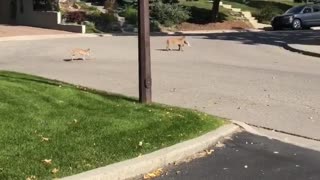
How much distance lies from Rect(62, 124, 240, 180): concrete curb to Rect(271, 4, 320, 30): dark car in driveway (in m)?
30.1

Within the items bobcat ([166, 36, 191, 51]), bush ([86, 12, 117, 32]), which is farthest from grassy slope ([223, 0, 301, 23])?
bobcat ([166, 36, 191, 51])

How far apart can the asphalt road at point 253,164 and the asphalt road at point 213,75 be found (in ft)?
3.28

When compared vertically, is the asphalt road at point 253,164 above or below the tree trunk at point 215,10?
below

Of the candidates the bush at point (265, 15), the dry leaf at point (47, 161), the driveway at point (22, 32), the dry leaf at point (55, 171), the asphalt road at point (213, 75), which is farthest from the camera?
the bush at point (265, 15)

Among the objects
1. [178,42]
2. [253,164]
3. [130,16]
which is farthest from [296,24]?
[253,164]

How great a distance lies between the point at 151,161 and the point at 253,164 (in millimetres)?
1130

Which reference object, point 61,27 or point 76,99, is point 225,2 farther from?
point 76,99

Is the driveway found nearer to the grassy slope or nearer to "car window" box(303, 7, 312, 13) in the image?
"car window" box(303, 7, 312, 13)

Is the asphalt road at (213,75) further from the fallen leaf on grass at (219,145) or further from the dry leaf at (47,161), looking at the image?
the dry leaf at (47,161)

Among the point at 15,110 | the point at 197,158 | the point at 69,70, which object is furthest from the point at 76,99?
the point at 69,70

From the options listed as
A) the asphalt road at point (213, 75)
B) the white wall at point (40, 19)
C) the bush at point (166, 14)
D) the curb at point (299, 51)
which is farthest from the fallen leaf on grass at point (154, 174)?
the bush at point (166, 14)

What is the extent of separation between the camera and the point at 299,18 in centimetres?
3712

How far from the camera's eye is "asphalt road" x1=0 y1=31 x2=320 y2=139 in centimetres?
962

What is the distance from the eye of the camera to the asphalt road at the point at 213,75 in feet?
31.6
